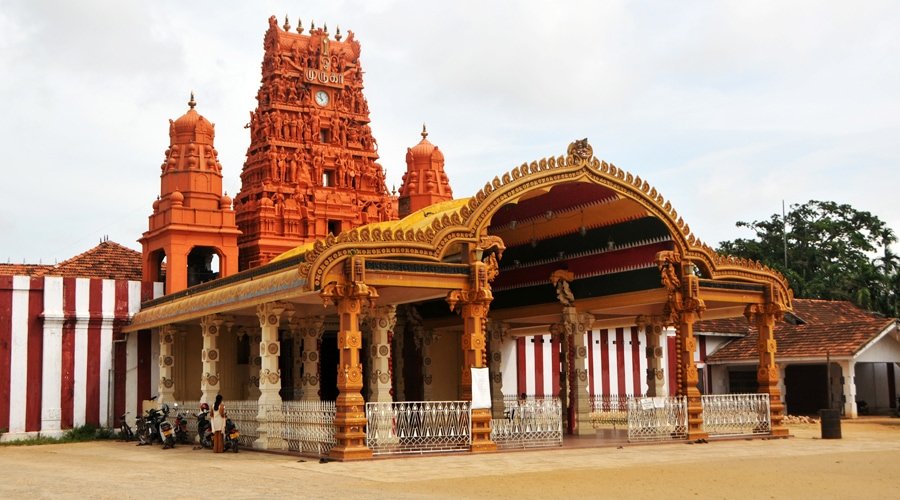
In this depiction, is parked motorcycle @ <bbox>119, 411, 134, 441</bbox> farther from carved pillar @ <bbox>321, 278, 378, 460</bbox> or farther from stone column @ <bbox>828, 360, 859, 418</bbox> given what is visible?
stone column @ <bbox>828, 360, 859, 418</bbox>

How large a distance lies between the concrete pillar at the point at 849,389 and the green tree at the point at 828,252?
652 inches

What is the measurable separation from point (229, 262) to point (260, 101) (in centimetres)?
670

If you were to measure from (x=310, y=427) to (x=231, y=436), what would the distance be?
85.1 inches

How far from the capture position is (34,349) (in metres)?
23.7

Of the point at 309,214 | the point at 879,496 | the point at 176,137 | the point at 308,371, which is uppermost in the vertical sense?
the point at 176,137

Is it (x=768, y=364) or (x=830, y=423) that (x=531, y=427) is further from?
(x=830, y=423)

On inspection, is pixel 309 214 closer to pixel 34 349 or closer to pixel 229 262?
pixel 229 262

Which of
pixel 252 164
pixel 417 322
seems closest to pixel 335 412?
pixel 417 322

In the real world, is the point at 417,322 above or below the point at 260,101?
below

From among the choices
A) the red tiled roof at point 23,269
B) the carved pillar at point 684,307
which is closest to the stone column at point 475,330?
the carved pillar at point 684,307

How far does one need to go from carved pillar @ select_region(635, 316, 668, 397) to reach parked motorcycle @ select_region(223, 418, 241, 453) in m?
9.40

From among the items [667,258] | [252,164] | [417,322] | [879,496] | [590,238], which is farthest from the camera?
[252,164]

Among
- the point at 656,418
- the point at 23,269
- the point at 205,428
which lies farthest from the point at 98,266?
the point at 656,418

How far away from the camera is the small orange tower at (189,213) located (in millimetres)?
26531
